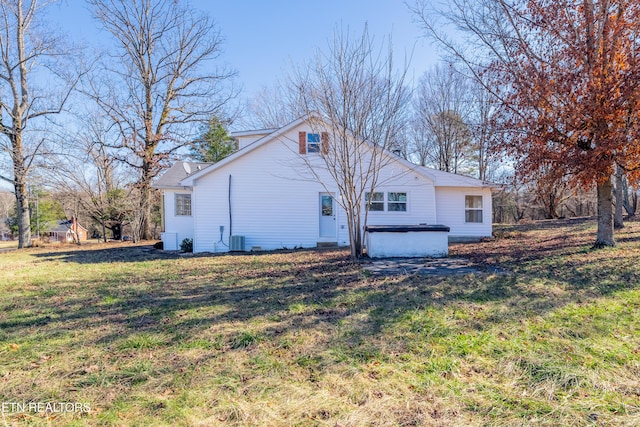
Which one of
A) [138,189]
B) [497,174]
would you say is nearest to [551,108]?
[138,189]

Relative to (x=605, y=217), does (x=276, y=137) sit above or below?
above

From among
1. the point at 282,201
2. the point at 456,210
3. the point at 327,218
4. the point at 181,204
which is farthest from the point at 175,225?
the point at 456,210

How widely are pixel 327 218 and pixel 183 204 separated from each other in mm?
6497

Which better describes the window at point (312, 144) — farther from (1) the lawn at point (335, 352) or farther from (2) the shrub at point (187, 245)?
(1) the lawn at point (335, 352)

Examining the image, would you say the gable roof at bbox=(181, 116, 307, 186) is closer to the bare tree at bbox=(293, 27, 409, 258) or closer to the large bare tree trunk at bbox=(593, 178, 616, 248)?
the bare tree at bbox=(293, 27, 409, 258)

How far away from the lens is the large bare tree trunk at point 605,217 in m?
8.30

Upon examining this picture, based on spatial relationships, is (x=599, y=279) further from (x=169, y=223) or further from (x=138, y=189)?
(x=138, y=189)

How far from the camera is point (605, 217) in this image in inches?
330

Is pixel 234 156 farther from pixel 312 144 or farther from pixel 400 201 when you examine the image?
pixel 400 201

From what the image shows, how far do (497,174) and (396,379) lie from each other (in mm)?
29914

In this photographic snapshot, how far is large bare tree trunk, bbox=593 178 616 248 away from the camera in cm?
830

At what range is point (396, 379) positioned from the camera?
2.77 metres

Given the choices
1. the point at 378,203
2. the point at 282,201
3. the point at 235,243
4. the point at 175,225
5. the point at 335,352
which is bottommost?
the point at 335,352

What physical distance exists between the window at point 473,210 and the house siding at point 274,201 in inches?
78.8
